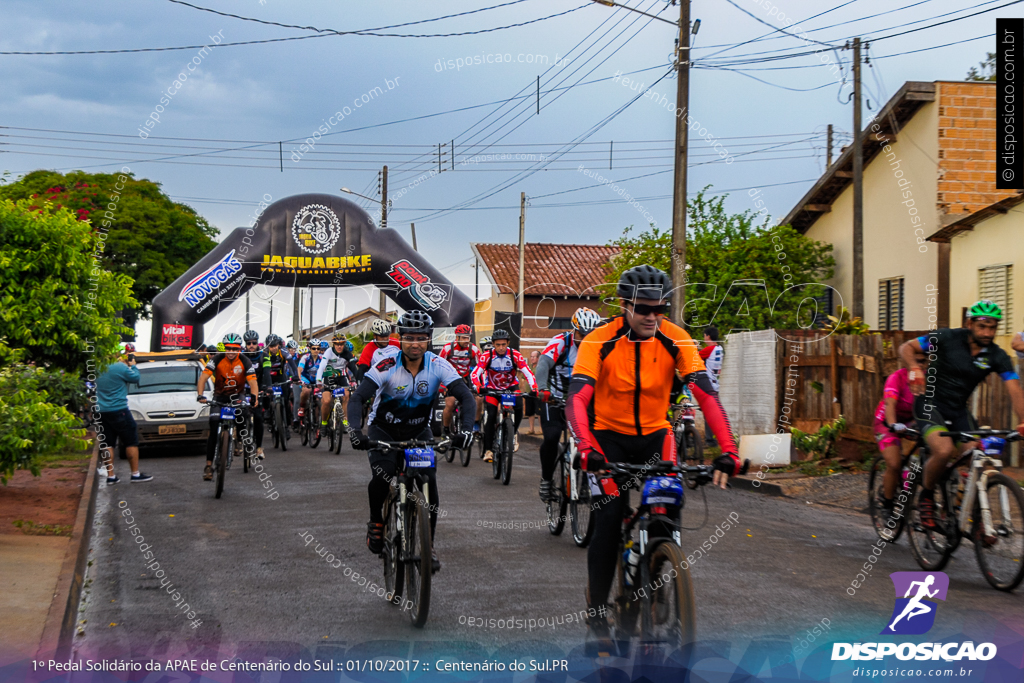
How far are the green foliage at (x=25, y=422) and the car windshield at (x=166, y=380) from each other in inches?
329

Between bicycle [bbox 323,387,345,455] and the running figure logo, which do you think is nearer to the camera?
the running figure logo

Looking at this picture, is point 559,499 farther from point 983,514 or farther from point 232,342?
point 232,342

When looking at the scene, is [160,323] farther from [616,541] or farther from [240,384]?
[616,541]

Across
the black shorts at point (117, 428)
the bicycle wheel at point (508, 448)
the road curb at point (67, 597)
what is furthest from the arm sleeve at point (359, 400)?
the black shorts at point (117, 428)

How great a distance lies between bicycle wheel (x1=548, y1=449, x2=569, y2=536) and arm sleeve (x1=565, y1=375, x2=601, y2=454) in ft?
12.8

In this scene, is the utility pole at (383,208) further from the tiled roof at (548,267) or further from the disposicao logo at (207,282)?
the disposicao logo at (207,282)

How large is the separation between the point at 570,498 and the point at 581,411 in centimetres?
400

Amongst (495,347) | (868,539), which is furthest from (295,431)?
(868,539)

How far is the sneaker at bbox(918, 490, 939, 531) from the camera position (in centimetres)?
742

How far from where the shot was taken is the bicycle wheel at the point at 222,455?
38.6 feet

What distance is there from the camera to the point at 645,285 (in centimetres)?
484

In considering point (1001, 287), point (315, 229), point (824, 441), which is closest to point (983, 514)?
point (824, 441)

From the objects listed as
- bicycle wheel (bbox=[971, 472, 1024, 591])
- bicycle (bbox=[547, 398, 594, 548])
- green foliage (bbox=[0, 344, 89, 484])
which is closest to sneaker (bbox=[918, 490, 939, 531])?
bicycle wheel (bbox=[971, 472, 1024, 591])

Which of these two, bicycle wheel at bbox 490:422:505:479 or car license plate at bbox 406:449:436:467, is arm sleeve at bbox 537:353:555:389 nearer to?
car license plate at bbox 406:449:436:467
